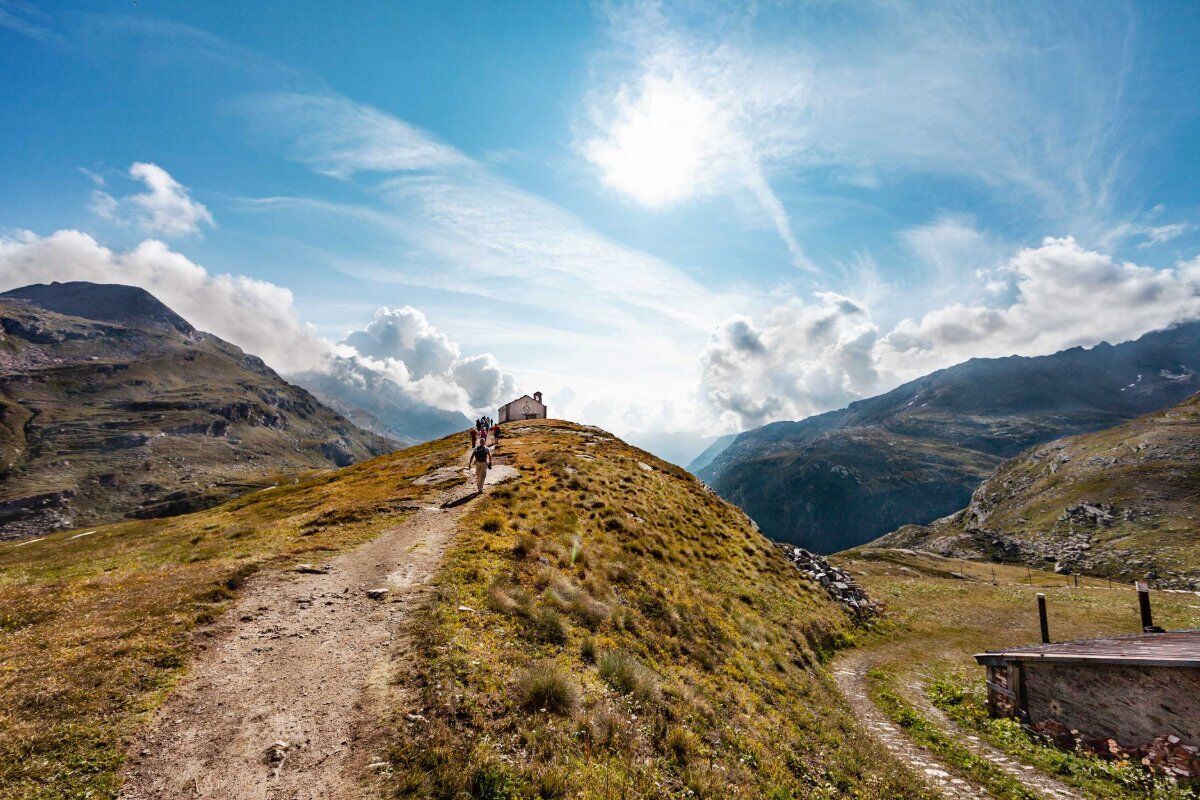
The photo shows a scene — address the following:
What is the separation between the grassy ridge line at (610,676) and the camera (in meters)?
10.3

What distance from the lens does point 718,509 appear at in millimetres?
44812

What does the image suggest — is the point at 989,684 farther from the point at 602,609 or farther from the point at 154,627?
the point at 154,627

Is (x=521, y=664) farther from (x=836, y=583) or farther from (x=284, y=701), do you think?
(x=836, y=583)

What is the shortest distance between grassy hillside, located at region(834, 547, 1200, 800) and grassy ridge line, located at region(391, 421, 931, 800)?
3.72 m

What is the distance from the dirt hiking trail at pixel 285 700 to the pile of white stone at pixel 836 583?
3697 cm

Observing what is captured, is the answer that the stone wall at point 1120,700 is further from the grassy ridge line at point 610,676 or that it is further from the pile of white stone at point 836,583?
the pile of white stone at point 836,583

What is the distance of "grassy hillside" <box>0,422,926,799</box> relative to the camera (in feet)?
30.9

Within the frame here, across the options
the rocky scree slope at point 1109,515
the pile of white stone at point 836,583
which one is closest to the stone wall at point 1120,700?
the pile of white stone at point 836,583

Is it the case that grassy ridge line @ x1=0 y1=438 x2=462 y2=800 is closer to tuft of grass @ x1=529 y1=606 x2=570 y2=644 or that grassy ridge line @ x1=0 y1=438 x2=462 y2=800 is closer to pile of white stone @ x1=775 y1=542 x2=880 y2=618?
tuft of grass @ x1=529 y1=606 x2=570 y2=644

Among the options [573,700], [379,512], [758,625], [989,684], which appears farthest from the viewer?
[379,512]

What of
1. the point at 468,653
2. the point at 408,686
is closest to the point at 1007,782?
the point at 468,653

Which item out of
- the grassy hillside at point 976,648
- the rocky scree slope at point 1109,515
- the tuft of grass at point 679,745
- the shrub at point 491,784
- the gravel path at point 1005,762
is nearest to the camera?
the shrub at point 491,784

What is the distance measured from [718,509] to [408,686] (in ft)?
122

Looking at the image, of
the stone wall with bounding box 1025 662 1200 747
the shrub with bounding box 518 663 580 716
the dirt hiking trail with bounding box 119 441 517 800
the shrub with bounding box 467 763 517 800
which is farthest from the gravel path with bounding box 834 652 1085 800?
the dirt hiking trail with bounding box 119 441 517 800
